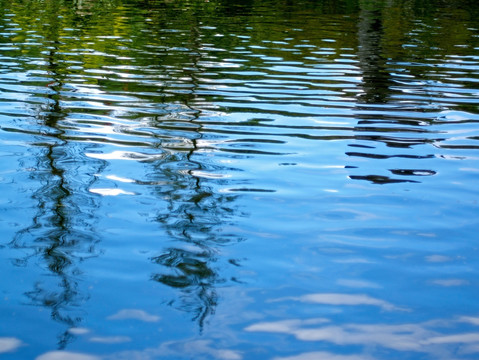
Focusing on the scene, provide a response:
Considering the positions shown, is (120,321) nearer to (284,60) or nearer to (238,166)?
(238,166)

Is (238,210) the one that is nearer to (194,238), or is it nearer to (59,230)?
(194,238)

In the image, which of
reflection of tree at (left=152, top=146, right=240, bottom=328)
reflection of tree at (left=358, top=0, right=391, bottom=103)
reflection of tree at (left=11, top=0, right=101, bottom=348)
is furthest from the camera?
reflection of tree at (left=358, top=0, right=391, bottom=103)

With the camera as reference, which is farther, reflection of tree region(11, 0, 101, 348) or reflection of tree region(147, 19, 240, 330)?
reflection of tree region(147, 19, 240, 330)

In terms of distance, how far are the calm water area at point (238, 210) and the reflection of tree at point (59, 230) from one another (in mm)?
21

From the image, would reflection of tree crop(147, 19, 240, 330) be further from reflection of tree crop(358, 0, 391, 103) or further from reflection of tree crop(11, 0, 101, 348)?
reflection of tree crop(358, 0, 391, 103)

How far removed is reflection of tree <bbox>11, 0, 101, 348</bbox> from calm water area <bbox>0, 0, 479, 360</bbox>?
0.02 m

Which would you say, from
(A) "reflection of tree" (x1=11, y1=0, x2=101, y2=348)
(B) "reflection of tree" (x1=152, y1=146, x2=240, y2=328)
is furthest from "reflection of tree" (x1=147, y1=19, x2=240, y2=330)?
(A) "reflection of tree" (x1=11, y1=0, x2=101, y2=348)

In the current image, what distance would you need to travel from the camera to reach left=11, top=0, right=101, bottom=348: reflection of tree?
5.14m

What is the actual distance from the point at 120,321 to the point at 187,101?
6.89 meters

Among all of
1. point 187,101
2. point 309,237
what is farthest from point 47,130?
point 309,237

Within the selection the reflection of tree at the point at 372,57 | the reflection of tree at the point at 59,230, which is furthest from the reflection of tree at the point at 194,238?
the reflection of tree at the point at 372,57

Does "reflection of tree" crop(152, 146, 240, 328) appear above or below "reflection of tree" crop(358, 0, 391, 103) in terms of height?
below

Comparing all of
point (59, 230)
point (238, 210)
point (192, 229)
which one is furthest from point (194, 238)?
point (59, 230)

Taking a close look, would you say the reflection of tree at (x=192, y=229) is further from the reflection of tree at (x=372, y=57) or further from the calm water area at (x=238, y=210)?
the reflection of tree at (x=372, y=57)
